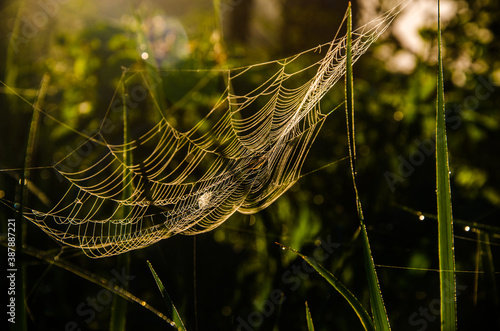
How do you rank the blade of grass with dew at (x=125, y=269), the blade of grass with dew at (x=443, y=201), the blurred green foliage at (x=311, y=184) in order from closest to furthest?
the blade of grass with dew at (x=443, y=201) → the blade of grass with dew at (x=125, y=269) → the blurred green foliage at (x=311, y=184)

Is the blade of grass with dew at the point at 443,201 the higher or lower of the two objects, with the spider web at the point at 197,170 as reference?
lower

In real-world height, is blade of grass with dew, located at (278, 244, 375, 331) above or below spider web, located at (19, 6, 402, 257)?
below

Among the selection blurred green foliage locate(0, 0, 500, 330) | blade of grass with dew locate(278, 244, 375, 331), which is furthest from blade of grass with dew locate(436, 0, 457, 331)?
blurred green foliage locate(0, 0, 500, 330)

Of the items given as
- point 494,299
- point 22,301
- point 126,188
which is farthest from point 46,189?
point 494,299

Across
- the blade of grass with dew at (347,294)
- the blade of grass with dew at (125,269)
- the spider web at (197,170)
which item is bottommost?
the blade of grass with dew at (347,294)

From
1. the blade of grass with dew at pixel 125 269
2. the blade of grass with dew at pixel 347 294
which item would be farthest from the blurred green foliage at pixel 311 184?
the blade of grass with dew at pixel 347 294

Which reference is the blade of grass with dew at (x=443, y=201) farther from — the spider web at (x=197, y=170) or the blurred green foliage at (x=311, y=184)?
the spider web at (x=197, y=170)

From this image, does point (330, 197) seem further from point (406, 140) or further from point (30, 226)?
point (30, 226)

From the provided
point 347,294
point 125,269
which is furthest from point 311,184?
point 347,294

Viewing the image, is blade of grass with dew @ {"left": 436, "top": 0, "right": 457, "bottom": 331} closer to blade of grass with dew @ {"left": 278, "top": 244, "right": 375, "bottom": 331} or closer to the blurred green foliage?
blade of grass with dew @ {"left": 278, "top": 244, "right": 375, "bottom": 331}
